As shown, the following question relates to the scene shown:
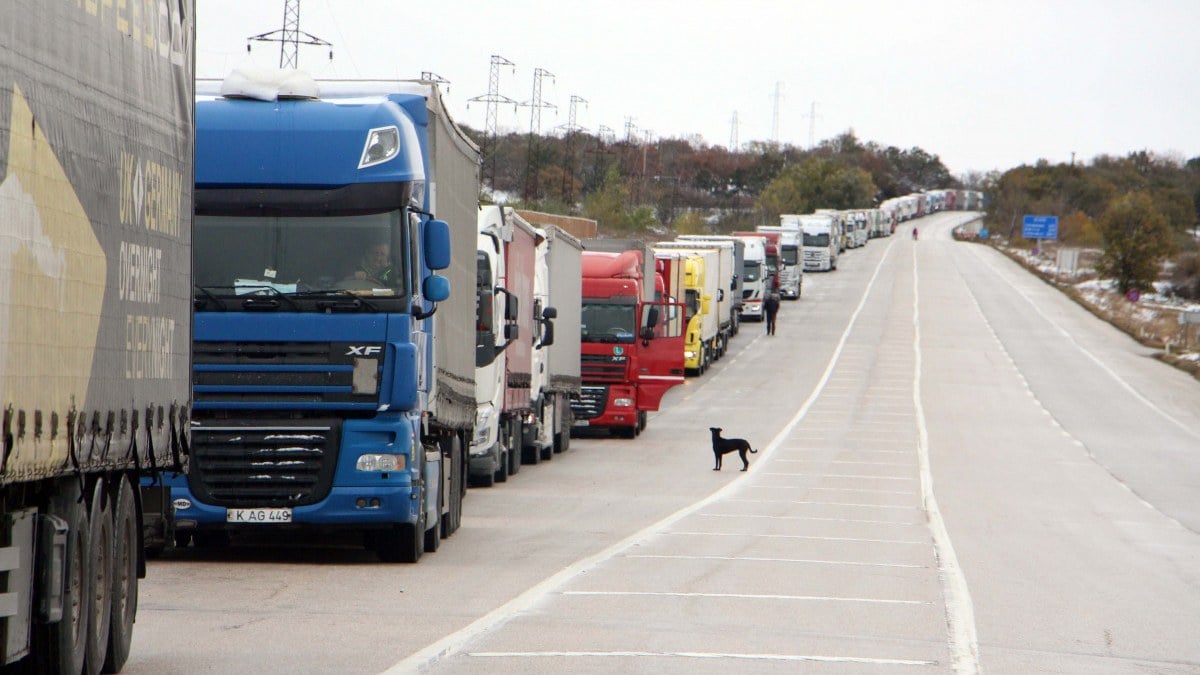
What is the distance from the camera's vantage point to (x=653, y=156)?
596 feet

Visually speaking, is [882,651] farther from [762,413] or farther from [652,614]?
[762,413]

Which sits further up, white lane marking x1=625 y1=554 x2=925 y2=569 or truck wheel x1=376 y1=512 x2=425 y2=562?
truck wheel x1=376 y1=512 x2=425 y2=562

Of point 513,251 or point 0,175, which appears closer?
point 0,175

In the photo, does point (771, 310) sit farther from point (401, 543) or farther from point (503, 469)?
point (401, 543)

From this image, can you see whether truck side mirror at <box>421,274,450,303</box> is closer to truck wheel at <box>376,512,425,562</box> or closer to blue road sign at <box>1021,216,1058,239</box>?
truck wheel at <box>376,512,425,562</box>

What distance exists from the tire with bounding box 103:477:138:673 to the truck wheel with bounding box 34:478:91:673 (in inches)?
24.1

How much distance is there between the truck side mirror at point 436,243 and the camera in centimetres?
1378

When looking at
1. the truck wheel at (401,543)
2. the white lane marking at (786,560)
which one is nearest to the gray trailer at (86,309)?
the truck wheel at (401,543)

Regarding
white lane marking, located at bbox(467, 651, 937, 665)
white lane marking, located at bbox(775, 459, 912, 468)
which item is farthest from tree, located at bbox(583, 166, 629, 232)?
white lane marking, located at bbox(467, 651, 937, 665)

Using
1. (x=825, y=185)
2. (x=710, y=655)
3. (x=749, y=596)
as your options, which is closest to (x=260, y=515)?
(x=749, y=596)

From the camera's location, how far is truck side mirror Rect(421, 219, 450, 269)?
1378cm

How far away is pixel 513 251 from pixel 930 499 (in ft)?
21.6

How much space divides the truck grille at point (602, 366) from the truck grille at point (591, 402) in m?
0.32

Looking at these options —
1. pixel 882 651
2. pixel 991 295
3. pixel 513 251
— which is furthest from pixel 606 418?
pixel 991 295
